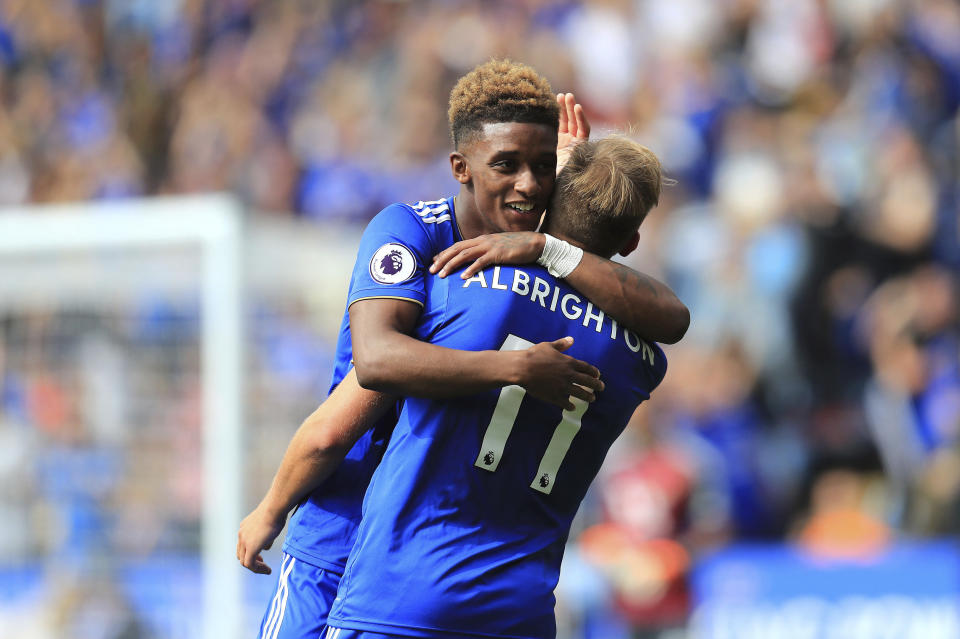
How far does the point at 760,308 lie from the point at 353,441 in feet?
20.5

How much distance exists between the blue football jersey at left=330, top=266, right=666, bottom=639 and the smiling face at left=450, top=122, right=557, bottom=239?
196 millimetres

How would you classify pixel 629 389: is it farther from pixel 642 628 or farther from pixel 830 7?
pixel 830 7

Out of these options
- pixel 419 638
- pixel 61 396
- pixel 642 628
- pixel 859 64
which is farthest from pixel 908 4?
pixel 419 638

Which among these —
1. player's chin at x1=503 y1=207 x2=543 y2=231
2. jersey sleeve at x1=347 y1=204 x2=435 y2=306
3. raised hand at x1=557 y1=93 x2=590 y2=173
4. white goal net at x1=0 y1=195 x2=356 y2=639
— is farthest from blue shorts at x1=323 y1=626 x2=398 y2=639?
white goal net at x1=0 y1=195 x2=356 y2=639

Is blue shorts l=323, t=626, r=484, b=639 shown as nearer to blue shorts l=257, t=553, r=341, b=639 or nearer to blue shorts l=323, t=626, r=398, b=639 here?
blue shorts l=323, t=626, r=398, b=639

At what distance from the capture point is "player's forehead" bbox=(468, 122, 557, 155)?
9.45 ft

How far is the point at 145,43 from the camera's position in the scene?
14.1m

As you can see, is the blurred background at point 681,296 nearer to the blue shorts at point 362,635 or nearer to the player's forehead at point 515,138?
the blue shorts at point 362,635

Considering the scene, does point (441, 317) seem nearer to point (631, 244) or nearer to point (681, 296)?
point (631, 244)

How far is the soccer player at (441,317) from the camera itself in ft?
8.74

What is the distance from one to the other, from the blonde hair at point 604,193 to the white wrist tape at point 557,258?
95mm

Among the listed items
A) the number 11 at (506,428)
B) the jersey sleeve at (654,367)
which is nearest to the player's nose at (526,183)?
the number 11 at (506,428)

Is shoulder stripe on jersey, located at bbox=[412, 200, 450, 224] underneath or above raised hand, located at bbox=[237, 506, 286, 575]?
above

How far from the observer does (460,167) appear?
118 inches
